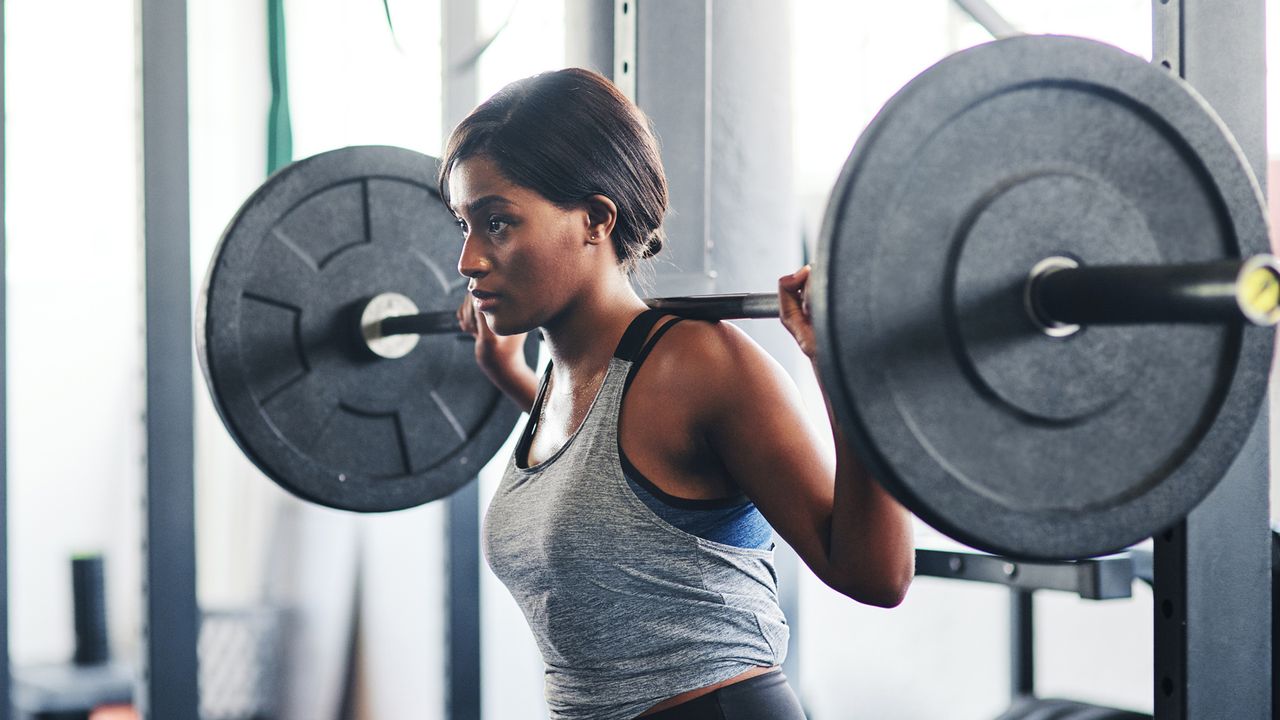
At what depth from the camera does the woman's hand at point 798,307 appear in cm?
103

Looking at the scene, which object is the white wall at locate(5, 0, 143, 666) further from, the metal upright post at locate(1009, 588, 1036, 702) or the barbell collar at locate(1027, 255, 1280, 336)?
the barbell collar at locate(1027, 255, 1280, 336)

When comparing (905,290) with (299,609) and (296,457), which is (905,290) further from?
(299,609)

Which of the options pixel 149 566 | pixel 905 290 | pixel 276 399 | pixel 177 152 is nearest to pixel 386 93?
pixel 177 152

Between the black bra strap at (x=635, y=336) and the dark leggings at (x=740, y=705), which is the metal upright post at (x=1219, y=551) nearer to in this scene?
the dark leggings at (x=740, y=705)

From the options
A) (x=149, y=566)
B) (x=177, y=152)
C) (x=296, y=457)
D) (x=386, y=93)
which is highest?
(x=386, y=93)

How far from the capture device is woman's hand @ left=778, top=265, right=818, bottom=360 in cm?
103

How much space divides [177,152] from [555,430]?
4.28ft

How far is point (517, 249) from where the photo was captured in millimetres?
1266

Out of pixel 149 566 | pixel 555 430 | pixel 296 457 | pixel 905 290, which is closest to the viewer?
pixel 905 290

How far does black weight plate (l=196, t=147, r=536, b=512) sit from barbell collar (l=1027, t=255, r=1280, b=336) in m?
1.12

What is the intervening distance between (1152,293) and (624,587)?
0.59m

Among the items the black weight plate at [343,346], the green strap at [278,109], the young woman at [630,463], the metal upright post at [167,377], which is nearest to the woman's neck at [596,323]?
the young woman at [630,463]

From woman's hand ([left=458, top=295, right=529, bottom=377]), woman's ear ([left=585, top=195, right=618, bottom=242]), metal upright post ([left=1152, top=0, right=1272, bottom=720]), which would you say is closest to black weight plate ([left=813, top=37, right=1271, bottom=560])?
metal upright post ([left=1152, top=0, right=1272, bottom=720])

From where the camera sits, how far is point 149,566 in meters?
2.25
